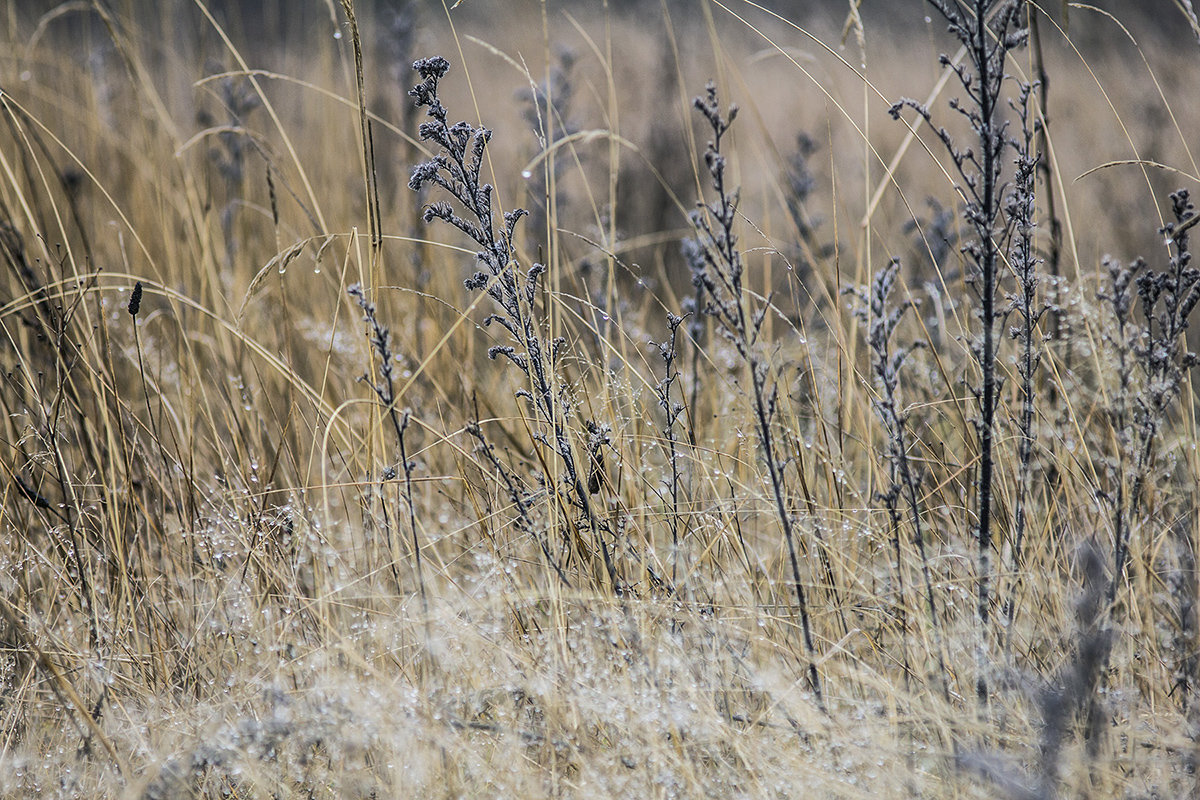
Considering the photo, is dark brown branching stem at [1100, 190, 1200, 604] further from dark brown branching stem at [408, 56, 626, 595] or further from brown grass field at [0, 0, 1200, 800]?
dark brown branching stem at [408, 56, 626, 595]

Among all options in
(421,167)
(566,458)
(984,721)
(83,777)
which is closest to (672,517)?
(566,458)

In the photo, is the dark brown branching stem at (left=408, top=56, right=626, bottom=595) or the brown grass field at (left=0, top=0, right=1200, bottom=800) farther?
the dark brown branching stem at (left=408, top=56, right=626, bottom=595)

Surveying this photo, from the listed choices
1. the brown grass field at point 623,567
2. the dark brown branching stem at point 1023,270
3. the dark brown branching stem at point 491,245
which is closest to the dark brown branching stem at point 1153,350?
the brown grass field at point 623,567

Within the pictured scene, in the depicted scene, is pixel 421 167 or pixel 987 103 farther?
pixel 421 167

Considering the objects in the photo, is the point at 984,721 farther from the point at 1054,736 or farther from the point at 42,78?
the point at 42,78

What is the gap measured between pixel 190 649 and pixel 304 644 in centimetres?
21

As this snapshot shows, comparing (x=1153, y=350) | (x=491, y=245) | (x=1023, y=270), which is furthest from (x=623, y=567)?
(x=1153, y=350)

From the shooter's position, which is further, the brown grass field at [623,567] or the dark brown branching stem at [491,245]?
the dark brown branching stem at [491,245]

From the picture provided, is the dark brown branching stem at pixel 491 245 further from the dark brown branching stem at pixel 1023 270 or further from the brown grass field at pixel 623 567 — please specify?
the dark brown branching stem at pixel 1023 270

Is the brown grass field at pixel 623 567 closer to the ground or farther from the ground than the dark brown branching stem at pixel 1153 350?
closer to the ground

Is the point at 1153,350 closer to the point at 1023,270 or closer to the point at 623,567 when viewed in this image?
the point at 1023,270

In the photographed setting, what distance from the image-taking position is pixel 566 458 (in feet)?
4.40

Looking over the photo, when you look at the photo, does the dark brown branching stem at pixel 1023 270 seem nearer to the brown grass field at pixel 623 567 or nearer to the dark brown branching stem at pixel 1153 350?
the brown grass field at pixel 623 567

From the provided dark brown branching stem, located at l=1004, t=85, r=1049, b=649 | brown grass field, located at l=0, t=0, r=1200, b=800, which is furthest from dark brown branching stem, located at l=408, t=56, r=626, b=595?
dark brown branching stem, located at l=1004, t=85, r=1049, b=649
